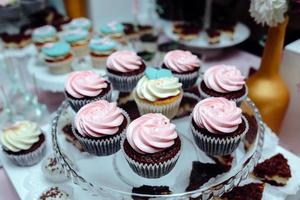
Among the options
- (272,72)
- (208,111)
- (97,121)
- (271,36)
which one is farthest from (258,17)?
(97,121)

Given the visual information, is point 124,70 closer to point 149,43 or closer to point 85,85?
point 85,85

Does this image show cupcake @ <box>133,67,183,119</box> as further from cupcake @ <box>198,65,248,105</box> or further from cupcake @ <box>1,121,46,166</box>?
cupcake @ <box>1,121,46,166</box>

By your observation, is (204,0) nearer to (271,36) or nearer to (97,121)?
(271,36)

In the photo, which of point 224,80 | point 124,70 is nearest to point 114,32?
point 124,70

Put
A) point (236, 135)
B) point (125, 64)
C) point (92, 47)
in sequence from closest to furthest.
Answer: point (236, 135) < point (125, 64) < point (92, 47)

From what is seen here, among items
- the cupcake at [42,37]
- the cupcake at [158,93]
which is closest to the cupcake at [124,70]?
the cupcake at [158,93]

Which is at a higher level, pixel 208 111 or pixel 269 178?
pixel 208 111

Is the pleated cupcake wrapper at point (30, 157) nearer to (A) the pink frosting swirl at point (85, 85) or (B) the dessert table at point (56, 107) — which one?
(B) the dessert table at point (56, 107)
